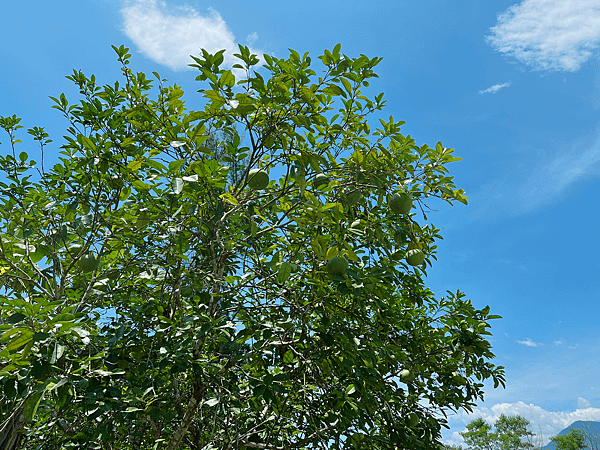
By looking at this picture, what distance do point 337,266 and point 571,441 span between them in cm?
2926

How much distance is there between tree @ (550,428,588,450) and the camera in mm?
24242

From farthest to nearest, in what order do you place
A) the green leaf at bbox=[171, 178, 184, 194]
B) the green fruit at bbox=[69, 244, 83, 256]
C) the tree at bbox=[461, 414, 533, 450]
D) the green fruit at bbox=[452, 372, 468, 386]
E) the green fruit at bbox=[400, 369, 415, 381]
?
the tree at bbox=[461, 414, 533, 450] < the green fruit at bbox=[452, 372, 468, 386] < the green fruit at bbox=[400, 369, 415, 381] < the green fruit at bbox=[69, 244, 83, 256] < the green leaf at bbox=[171, 178, 184, 194]

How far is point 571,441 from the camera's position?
24.6m

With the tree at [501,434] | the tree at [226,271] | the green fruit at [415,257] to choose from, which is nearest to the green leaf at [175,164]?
the tree at [226,271]

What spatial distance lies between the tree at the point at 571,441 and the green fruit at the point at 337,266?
27.8m

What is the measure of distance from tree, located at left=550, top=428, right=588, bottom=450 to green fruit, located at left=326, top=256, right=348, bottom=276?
27844 millimetres

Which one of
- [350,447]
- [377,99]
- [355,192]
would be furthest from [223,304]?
[377,99]

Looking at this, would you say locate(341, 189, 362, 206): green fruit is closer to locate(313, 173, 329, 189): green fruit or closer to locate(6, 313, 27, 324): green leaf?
locate(313, 173, 329, 189): green fruit

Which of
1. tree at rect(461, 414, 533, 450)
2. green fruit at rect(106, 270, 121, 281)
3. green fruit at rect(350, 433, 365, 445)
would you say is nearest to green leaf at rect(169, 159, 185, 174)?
green fruit at rect(106, 270, 121, 281)

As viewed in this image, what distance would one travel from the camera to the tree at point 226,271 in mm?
2391

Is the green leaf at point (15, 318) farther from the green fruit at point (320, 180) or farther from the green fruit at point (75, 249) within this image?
the green fruit at point (320, 180)

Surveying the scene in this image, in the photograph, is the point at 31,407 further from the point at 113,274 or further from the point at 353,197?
the point at 353,197

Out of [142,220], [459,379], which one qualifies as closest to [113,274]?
[142,220]

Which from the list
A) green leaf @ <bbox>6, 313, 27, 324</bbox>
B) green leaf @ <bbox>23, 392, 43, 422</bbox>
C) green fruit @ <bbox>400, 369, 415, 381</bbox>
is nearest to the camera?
green leaf @ <bbox>23, 392, 43, 422</bbox>
